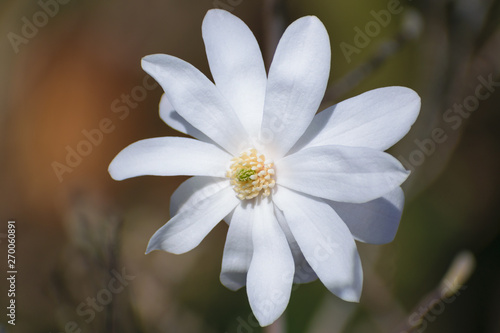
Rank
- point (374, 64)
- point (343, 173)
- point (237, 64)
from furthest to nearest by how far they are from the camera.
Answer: point (374, 64) < point (237, 64) < point (343, 173)

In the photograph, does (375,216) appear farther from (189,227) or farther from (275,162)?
(189,227)

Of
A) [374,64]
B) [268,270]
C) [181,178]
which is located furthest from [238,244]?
[181,178]

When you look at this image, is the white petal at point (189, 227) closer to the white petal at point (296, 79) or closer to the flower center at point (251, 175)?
the flower center at point (251, 175)

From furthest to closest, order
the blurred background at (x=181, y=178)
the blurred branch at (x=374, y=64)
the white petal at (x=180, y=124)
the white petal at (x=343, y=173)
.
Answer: the blurred background at (x=181, y=178) < the blurred branch at (x=374, y=64) < the white petal at (x=180, y=124) < the white petal at (x=343, y=173)

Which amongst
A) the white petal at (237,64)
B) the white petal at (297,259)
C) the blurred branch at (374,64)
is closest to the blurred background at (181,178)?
the blurred branch at (374,64)

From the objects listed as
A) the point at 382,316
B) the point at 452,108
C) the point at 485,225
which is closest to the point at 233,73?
the point at 452,108

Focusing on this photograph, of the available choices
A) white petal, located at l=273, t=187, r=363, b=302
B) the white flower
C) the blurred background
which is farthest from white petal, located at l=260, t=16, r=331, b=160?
the blurred background

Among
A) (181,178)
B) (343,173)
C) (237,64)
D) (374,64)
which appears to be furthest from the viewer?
(181,178)
